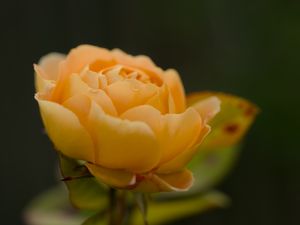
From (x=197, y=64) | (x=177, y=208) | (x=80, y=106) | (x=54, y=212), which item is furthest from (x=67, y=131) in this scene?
(x=197, y=64)

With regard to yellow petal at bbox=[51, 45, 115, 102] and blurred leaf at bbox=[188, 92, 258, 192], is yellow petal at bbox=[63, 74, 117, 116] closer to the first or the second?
yellow petal at bbox=[51, 45, 115, 102]

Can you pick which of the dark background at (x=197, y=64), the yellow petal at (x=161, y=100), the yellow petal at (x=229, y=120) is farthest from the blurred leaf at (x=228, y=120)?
the dark background at (x=197, y=64)

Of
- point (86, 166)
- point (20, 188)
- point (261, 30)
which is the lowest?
point (20, 188)

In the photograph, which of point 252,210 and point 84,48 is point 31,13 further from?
point 84,48

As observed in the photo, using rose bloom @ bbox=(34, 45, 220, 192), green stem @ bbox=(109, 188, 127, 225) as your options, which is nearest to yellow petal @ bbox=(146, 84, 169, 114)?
rose bloom @ bbox=(34, 45, 220, 192)

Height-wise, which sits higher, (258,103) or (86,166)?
(86,166)

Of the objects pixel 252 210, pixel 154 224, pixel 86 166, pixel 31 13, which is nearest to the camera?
pixel 86 166

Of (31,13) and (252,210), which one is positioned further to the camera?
(31,13)

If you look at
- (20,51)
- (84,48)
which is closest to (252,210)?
(20,51)
